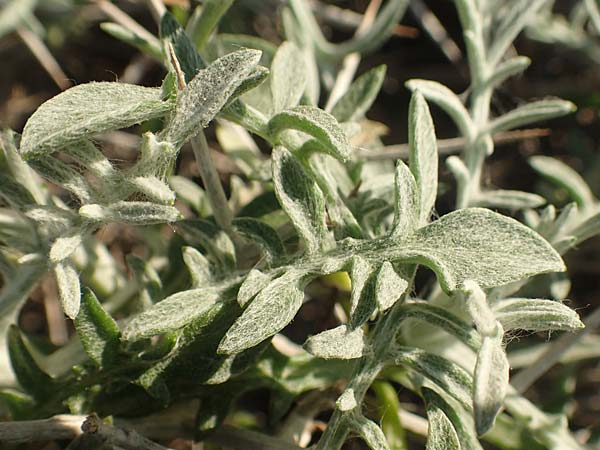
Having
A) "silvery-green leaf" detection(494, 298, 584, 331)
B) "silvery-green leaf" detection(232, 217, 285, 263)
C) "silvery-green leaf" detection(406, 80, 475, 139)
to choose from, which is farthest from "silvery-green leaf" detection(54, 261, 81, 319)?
"silvery-green leaf" detection(406, 80, 475, 139)

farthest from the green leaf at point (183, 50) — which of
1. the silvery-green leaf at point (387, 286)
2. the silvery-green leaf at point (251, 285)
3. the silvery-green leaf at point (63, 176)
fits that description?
the silvery-green leaf at point (387, 286)

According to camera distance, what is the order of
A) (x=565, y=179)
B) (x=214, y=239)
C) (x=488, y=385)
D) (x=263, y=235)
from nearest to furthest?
(x=488, y=385) → (x=263, y=235) → (x=214, y=239) → (x=565, y=179)

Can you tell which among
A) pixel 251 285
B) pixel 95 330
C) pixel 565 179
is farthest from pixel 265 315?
pixel 565 179

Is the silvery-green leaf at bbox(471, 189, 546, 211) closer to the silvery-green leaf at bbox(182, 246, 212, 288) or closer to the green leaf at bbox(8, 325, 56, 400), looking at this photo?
the silvery-green leaf at bbox(182, 246, 212, 288)

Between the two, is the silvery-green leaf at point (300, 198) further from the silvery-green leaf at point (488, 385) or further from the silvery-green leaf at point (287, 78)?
the silvery-green leaf at point (488, 385)

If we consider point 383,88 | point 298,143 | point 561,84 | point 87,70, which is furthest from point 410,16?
point 298,143

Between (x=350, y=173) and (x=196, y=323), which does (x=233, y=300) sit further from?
(x=350, y=173)

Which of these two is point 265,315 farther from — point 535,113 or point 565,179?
point 565,179

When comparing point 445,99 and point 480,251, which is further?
point 445,99
